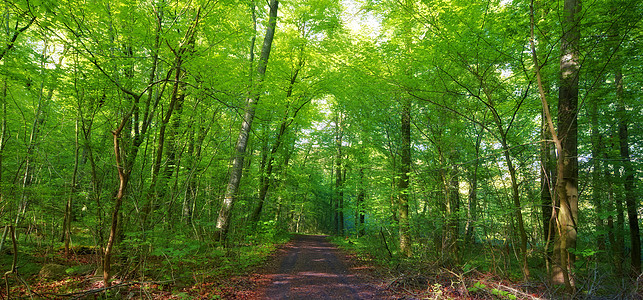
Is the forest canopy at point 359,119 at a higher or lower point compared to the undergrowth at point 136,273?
higher

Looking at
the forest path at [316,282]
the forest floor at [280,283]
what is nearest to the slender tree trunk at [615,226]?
the forest floor at [280,283]

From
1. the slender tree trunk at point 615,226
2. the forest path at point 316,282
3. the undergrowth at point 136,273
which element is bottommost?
the forest path at point 316,282

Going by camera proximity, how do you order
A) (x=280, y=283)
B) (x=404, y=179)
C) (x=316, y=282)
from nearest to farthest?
(x=280, y=283) → (x=316, y=282) → (x=404, y=179)

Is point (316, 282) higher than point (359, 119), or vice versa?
point (359, 119)

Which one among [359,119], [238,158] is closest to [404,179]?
[359,119]

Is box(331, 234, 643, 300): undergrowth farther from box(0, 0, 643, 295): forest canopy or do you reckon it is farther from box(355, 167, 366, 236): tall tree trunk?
box(355, 167, 366, 236): tall tree trunk

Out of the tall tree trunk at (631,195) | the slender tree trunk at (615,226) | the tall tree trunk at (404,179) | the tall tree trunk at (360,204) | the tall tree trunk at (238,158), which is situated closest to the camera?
the tall tree trunk at (631,195)

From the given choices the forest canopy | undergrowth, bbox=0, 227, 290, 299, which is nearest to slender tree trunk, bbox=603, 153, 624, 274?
the forest canopy

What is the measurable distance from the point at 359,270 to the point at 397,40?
7.22 m

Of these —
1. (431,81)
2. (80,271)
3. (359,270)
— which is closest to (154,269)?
(80,271)

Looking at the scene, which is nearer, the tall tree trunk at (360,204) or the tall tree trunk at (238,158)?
the tall tree trunk at (238,158)

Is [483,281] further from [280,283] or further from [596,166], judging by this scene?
[596,166]

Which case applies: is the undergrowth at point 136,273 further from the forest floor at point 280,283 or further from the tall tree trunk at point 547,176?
the tall tree trunk at point 547,176

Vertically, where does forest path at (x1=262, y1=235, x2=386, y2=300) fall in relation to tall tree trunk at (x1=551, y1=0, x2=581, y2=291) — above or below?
below
